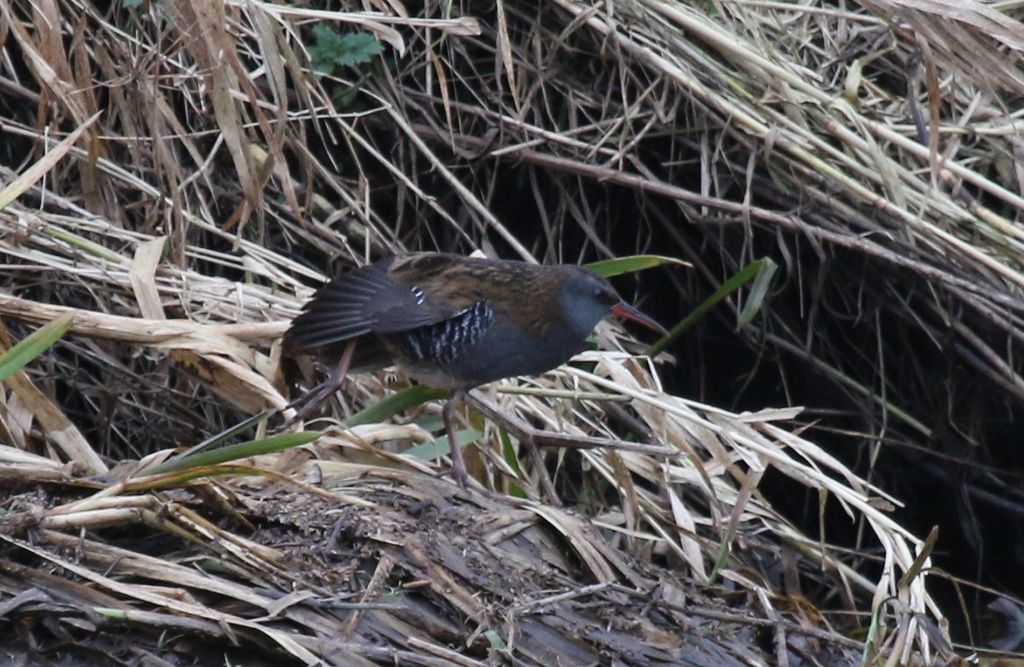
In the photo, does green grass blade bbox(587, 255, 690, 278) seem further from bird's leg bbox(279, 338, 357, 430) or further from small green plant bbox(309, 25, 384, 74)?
small green plant bbox(309, 25, 384, 74)

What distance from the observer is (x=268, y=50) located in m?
3.31

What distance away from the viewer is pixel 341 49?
4352mm

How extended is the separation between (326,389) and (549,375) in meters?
0.67

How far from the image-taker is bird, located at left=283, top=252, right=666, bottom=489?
3367mm

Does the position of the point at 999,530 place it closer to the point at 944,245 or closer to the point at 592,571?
the point at 944,245

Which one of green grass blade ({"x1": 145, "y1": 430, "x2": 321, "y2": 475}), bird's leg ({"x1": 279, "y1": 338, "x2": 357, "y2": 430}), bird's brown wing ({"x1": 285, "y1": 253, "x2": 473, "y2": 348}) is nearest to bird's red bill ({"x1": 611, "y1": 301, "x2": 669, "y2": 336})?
bird's brown wing ({"x1": 285, "y1": 253, "x2": 473, "y2": 348})

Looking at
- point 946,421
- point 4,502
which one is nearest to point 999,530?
point 946,421

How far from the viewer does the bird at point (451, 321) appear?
3367mm

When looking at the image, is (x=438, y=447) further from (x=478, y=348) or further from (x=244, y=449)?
(x=244, y=449)

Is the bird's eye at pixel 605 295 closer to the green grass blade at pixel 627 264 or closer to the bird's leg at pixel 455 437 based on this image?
the green grass blade at pixel 627 264

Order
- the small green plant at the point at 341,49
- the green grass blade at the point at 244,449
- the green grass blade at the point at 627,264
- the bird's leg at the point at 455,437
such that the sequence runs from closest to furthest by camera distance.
A: the green grass blade at the point at 244,449 → the bird's leg at the point at 455,437 → the green grass blade at the point at 627,264 → the small green plant at the point at 341,49

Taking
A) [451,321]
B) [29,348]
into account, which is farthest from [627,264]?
[29,348]

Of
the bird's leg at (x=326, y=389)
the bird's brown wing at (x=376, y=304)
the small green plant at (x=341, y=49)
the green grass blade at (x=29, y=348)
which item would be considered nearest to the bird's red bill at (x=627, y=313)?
the bird's brown wing at (x=376, y=304)

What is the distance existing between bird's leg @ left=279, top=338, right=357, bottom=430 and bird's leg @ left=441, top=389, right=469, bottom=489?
25 centimetres
